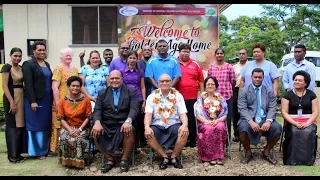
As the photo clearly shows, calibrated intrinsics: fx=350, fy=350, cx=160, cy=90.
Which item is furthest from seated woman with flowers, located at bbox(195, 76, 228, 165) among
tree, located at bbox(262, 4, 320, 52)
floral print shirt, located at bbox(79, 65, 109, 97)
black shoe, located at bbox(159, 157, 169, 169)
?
tree, located at bbox(262, 4, 320, 52)

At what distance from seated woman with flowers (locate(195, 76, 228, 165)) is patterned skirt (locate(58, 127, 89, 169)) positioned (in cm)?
166

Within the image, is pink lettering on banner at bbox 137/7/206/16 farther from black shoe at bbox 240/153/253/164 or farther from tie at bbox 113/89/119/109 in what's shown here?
black shoe at bbox 240/153/253/164

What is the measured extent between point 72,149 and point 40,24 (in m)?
6.41

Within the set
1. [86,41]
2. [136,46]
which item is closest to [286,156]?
[136,46]

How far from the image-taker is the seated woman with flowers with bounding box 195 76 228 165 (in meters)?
4.94

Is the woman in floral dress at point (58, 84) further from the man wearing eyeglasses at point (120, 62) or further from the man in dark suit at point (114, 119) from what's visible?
the man in dark suit at point (114, 119)

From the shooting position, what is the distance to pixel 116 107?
491 cm

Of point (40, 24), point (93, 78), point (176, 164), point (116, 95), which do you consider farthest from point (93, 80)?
point (40, 24)

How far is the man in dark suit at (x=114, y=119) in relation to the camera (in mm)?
4738

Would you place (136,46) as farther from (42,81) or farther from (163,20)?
(42,81)

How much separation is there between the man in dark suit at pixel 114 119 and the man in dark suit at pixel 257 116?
5.21 ft

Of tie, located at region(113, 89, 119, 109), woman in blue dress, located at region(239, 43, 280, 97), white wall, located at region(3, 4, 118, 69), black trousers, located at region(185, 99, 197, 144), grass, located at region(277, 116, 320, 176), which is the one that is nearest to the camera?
grass, located at region(277, 116, 320, 176)

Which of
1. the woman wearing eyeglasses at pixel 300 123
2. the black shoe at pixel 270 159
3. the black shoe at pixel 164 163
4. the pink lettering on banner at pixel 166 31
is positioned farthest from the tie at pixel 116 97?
the pink lettering on banner at pixel 166 31
